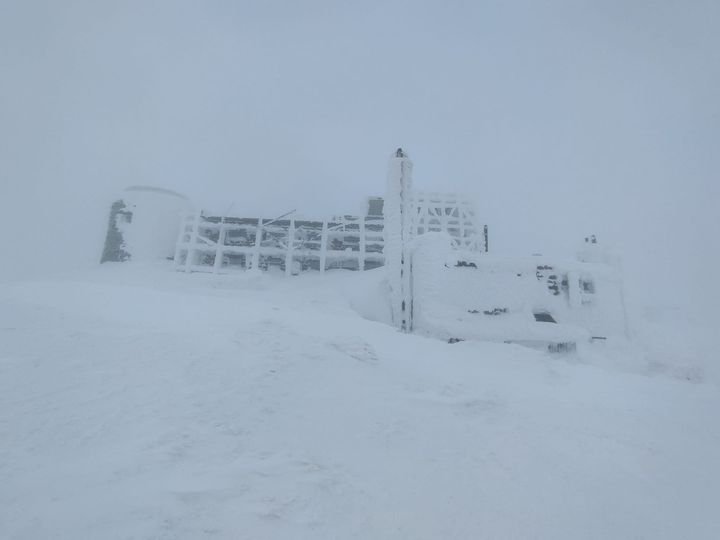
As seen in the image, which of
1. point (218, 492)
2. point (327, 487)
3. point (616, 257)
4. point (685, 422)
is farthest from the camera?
point (616, 257)

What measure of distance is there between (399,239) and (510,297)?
5741 mm

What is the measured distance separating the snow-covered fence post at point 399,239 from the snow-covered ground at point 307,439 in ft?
22.5

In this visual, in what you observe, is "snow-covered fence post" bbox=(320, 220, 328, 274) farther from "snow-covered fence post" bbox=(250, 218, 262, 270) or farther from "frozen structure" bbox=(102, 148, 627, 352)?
Result: "frozen structure" bbox=(102, 148, 627, 352)

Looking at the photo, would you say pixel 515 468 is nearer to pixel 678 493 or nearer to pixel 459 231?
pixel 678 493

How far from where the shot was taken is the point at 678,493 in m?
5.52

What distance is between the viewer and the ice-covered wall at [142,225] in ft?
104

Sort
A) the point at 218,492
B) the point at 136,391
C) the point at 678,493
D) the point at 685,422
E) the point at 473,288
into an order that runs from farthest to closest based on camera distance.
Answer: the point at 473,288 < the point at 685,422 < the point at 136,391 < the point at 678,493 < the point at 218,492

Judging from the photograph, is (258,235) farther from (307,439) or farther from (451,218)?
(307,439)

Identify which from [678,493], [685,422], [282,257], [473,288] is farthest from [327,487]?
[282,257]

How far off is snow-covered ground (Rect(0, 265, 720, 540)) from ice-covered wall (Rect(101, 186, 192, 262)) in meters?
22.7

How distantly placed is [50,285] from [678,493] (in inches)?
624

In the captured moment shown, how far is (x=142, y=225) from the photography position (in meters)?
32.2

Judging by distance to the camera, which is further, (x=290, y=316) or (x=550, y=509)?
(x=290, y=316)

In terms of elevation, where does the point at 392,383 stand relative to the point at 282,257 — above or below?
below
